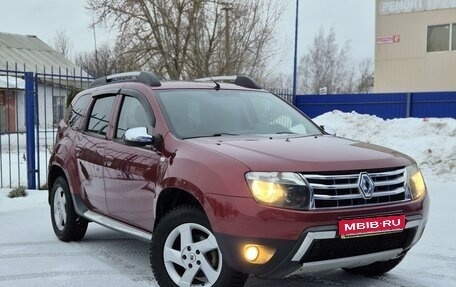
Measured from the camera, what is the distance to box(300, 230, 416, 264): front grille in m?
3.54

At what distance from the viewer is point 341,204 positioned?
360 centimetres

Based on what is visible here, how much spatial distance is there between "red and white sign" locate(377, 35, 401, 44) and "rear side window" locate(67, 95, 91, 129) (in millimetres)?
26366

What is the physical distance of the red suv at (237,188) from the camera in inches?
138

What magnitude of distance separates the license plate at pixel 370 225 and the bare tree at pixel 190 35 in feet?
63.6

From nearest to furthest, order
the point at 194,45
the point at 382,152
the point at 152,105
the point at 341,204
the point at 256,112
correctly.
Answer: the point at 341,204 → the point at 382,152 → the point at 152,105 → the point at 256,112 → the point at 194,45

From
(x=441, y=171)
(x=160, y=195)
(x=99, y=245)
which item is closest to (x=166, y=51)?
(x=441, y=171)

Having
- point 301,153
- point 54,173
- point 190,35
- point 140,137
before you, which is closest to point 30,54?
point 190,35

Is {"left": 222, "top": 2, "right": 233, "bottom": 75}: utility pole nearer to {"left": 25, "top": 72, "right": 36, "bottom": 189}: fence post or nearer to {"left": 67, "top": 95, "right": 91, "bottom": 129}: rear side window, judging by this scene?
{"left": 25, "top": 72, "right": 36, "bottom": 189}: fence post

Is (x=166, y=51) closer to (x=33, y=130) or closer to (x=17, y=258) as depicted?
(x=33, y=130)

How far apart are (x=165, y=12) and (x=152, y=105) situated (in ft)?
66.1

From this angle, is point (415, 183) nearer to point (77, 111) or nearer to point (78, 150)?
point (78, 150)

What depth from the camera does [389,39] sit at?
98.6 ft

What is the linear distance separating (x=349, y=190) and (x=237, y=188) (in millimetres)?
752

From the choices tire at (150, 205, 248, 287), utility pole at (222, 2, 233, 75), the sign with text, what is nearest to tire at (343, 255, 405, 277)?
tire at (150, 205, 248, 287)
